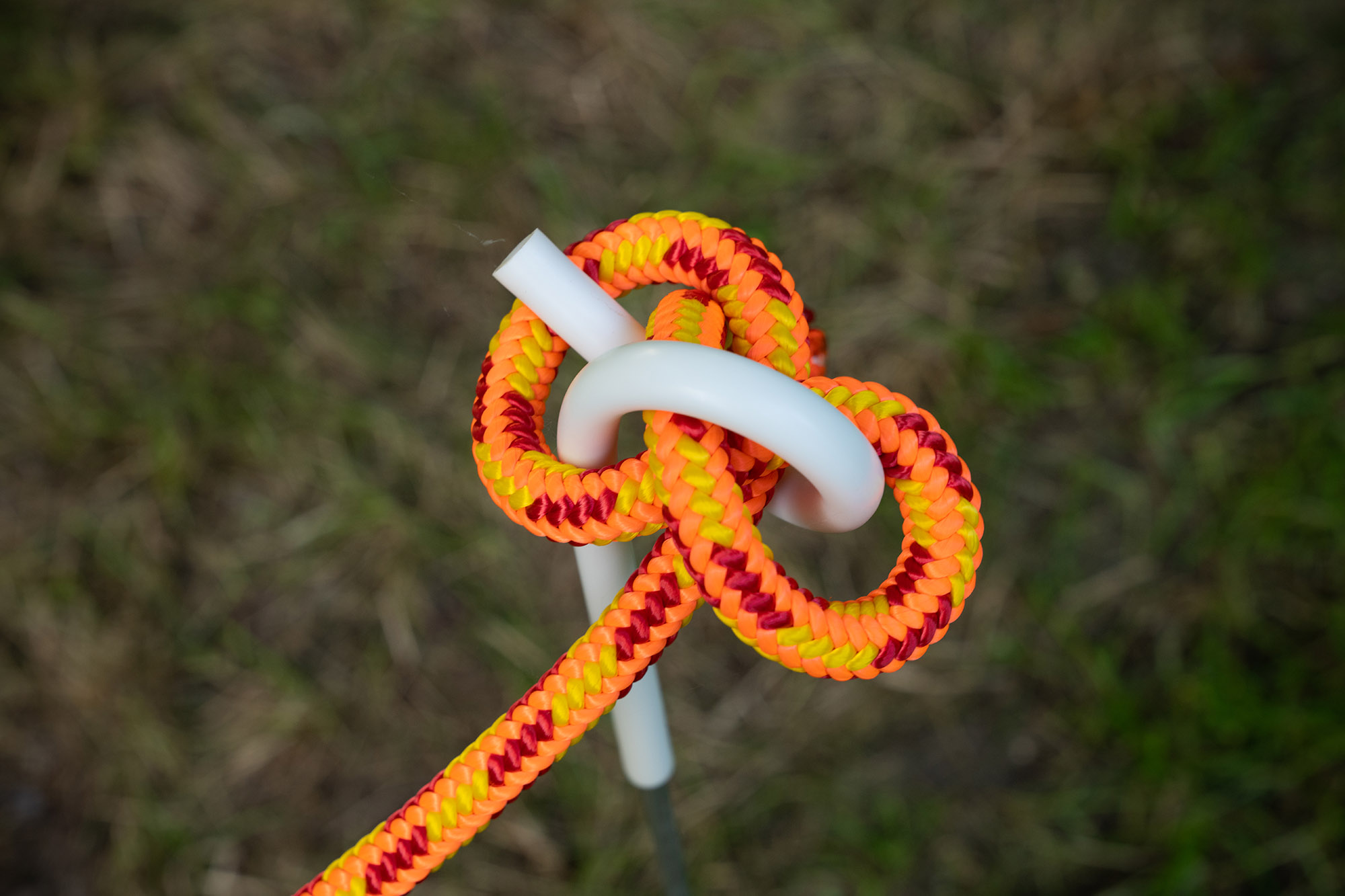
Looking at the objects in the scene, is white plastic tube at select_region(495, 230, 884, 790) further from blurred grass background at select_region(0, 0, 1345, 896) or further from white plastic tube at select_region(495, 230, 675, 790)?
blurred grass background at select_region(0, 0, 1345, 896)

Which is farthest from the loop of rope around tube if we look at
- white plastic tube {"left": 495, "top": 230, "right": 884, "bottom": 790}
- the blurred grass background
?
the blurred grass background

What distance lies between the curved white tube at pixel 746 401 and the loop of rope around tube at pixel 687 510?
0.02 meters

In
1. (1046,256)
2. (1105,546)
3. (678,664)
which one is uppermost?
(1046,256)

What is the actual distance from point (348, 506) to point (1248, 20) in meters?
0.99

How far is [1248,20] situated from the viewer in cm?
95

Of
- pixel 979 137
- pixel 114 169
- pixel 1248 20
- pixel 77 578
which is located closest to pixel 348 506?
pixel 77 578

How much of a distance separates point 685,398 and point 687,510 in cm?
3

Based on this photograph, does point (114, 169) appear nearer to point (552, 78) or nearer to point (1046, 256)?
point (552, 78)

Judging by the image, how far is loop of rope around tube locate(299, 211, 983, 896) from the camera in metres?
0.25

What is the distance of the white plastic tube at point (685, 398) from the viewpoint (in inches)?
9.0

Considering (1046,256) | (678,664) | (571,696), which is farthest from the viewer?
(1046,256)

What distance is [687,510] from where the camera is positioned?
0.25 meters

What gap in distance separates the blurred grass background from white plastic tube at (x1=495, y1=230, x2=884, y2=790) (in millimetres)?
393

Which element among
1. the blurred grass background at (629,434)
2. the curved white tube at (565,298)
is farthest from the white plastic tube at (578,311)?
the blurred grass background at (629,434)
